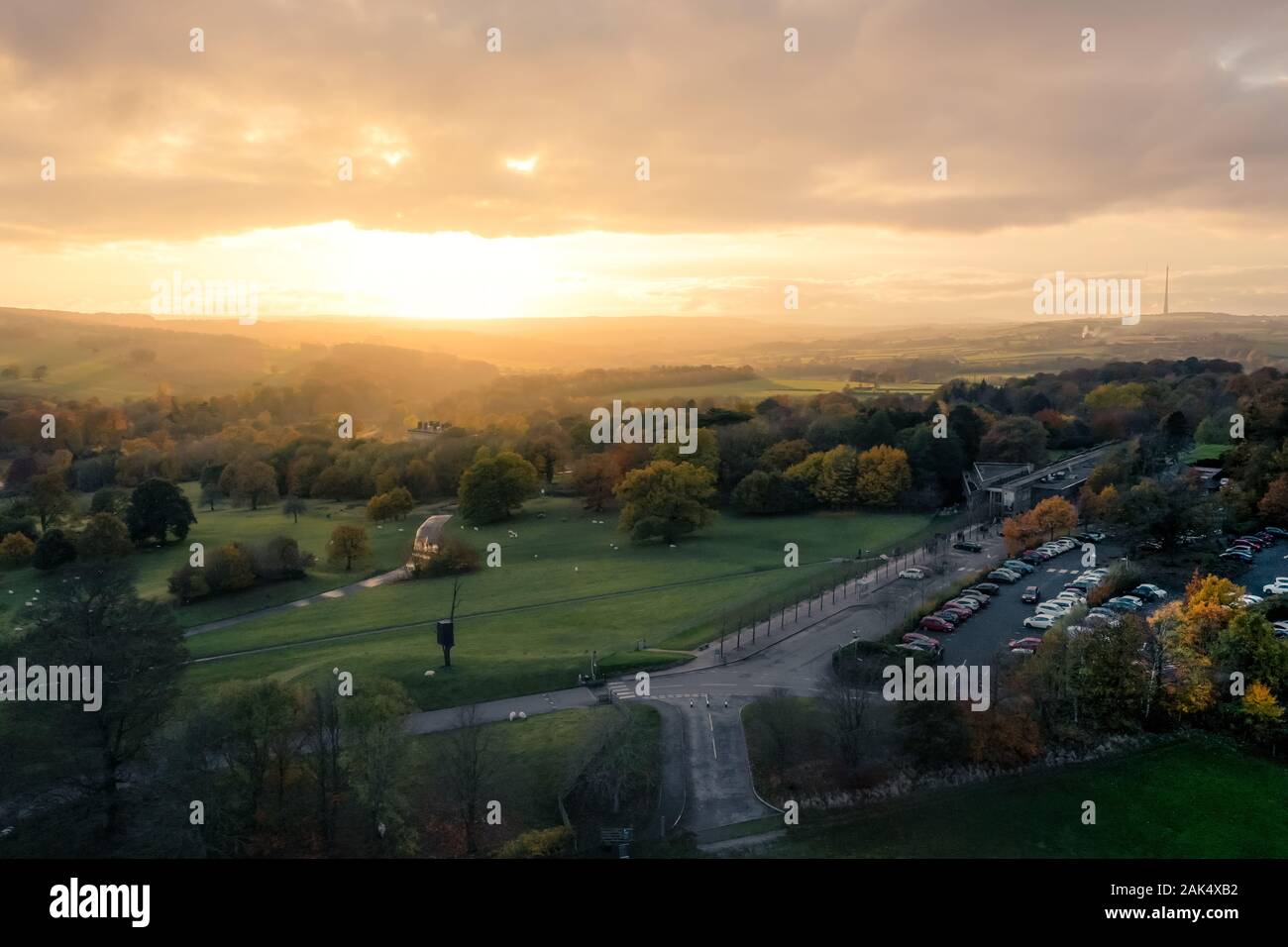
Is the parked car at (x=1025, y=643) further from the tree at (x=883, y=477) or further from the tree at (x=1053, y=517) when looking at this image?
the tree at (x=883, y=477)

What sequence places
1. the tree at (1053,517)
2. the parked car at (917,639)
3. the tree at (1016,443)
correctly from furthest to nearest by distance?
the tree at (1016,443), the tree at (1053,517), the parked car at (917,639)

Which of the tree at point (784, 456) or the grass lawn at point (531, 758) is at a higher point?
the tree at point (784, 456)

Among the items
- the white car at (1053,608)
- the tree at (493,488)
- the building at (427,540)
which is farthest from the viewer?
the tree at (493,488)

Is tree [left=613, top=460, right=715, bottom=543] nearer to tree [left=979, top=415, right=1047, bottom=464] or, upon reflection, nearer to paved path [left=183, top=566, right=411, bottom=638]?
paved path [left=183, top=566, right=411, bottom=638]

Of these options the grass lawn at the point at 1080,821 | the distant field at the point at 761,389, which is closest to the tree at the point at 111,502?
the grass lawn at the point at 1080,821

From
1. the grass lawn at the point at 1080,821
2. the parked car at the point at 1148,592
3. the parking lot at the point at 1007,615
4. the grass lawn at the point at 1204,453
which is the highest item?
the grass lawn at the point at 1204,453

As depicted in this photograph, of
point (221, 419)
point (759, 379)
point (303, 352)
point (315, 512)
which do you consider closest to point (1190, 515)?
point (315, 512)

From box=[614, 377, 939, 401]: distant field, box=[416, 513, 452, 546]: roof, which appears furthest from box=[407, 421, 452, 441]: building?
box=[614, 377, 939, 401]: distant field
